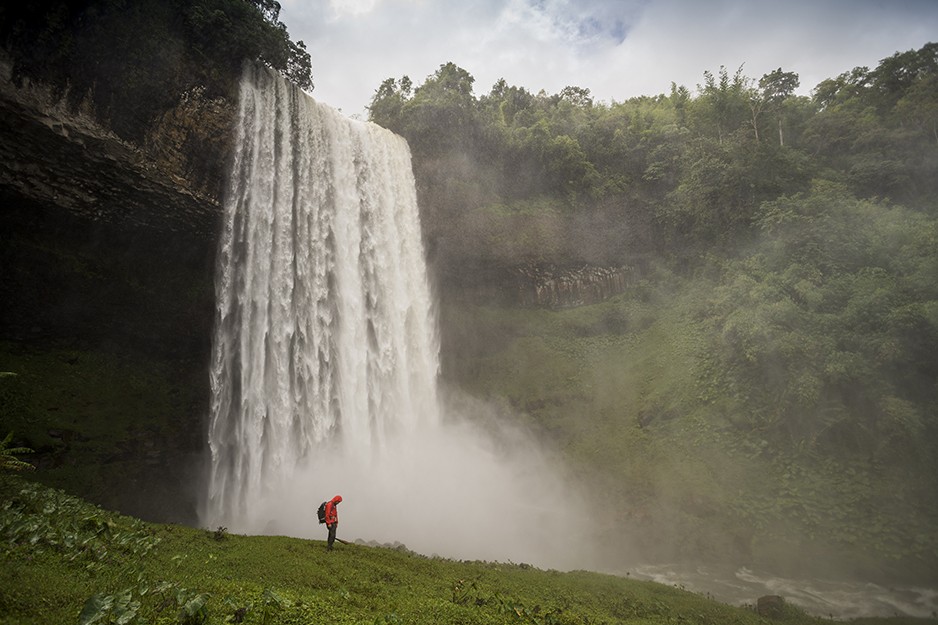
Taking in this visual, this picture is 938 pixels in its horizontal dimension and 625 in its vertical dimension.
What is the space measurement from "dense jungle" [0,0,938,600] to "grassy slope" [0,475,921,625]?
20.4ft

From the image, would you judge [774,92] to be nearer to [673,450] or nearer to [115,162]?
[673,450]

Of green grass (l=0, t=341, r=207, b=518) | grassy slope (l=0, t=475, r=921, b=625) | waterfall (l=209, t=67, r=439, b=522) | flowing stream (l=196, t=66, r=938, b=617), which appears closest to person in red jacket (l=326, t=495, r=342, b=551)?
grassy slope (l=0, t=475, r=921, b=625)

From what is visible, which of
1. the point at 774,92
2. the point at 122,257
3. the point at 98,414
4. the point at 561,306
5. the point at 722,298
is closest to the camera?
the point at 98,414

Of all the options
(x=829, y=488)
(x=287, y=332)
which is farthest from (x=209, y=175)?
→ (x=829, y=488)

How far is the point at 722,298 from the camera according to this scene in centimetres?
2272

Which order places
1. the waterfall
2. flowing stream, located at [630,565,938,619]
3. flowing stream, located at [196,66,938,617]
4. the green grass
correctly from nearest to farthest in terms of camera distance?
flowing stream, located at [630,565,938,619] < the green grass < flowing stream, located at [196,66,938,617] < the waterfall

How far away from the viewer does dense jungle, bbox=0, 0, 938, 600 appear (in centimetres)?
1519

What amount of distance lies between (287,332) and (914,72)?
45.0m

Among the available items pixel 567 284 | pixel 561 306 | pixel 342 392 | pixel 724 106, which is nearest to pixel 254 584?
pixel 342 392

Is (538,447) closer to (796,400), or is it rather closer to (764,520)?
Answer: (764,520)

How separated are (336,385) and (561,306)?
15.0 meters

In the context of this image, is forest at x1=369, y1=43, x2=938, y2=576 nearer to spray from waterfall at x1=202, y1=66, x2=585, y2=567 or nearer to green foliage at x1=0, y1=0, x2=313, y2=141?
spray from waterfall at x1=202, y1=66, x2=585, y2=567

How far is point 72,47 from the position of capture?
50.2 ft

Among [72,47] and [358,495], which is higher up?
[72,47]
